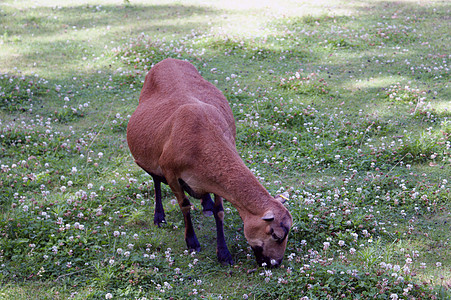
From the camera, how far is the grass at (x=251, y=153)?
541 centimetres

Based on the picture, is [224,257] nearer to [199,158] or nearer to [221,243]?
[221,243]

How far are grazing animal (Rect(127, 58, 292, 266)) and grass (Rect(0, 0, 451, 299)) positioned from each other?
0.41 meters

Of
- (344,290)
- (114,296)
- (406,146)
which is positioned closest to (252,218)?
(344,290)

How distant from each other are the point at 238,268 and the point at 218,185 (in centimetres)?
113

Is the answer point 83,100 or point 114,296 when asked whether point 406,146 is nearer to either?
point 114,296

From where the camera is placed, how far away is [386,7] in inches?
687

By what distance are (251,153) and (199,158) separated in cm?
307

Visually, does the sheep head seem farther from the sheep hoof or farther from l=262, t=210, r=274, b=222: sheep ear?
the sheep hoof

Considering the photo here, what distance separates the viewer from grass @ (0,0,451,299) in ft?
17.7

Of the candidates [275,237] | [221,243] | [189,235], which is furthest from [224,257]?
[275,237]

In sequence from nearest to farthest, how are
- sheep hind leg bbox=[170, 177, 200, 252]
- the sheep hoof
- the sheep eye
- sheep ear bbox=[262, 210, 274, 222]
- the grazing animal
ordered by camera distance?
sheep ear bbox=[262, 210, 274, 222] → the sheep eye → the grazing animal → the sheep hoof → sheep hind leg bbox=[170, 177, 200, 252]

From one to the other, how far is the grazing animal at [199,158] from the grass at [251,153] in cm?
41

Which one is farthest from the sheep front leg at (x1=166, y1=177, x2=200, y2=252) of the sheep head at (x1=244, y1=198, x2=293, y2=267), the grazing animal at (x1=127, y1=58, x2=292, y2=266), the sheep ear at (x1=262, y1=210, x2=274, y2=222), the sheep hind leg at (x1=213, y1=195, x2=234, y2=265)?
the sheep ear at (x1=262, y1=210, x2=274, y2=222)

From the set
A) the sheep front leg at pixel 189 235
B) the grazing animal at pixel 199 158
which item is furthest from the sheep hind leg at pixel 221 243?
the sheep front leg at pixel 189 235
